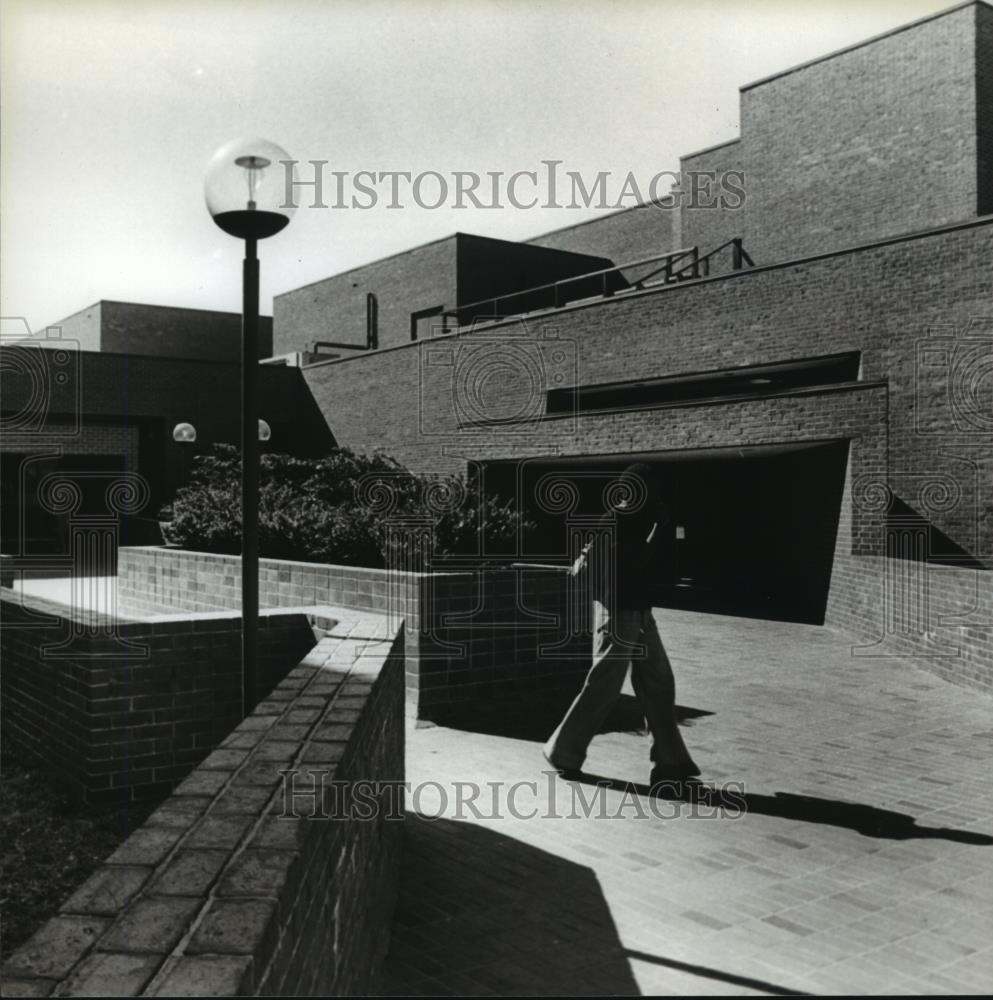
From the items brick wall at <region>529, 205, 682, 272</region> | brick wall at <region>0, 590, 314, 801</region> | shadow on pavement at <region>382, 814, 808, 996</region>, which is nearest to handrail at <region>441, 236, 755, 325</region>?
brick wall at <region>529, 205, 682, 272</region>

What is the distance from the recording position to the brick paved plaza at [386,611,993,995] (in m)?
3.76

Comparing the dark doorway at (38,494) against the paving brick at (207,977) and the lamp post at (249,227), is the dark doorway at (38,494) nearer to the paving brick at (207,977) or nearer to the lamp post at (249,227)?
the lamp post at (249,227)

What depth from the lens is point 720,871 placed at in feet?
15.4

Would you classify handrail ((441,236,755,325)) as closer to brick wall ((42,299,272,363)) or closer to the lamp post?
the lamp post

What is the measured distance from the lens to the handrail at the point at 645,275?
66.0 feet

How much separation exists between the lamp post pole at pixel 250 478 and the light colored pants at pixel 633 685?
6.43 feet

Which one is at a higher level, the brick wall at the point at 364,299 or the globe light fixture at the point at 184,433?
the brick wall at the point at 364,299

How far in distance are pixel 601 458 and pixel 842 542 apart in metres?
5.41

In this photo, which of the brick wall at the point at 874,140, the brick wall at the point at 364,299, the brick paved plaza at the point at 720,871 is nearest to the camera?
the brick paved plaza at the point at 720,871

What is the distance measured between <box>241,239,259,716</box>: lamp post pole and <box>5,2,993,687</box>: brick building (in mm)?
2716

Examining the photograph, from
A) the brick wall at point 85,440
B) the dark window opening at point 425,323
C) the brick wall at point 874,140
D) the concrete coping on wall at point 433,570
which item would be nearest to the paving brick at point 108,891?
the concrete coping on wall at point 433,570

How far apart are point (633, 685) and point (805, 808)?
3.83 feet

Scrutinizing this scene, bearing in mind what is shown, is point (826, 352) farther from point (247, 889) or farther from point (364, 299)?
point (364, 299)

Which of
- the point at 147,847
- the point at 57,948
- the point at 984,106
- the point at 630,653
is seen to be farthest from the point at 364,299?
the point at 57,948
